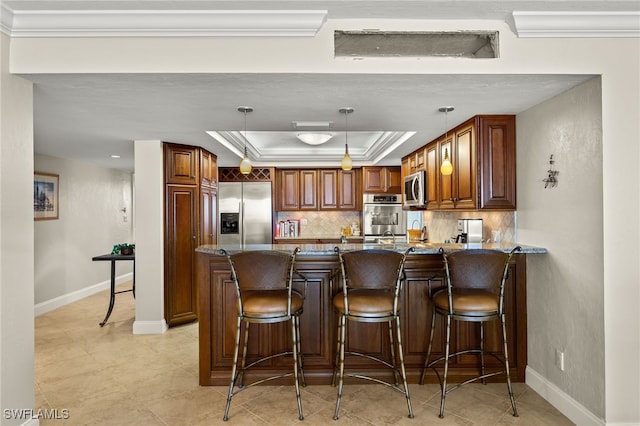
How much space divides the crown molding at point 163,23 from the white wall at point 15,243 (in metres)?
0.19

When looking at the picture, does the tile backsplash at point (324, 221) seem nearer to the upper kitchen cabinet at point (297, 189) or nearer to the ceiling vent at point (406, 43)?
the upper kitchen cabinet at point (297, 189)

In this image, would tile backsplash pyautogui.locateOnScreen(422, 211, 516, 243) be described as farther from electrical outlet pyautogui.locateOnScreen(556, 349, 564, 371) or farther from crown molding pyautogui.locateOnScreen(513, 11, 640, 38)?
crown molding pyautogui.locateOnScreen(513, 11, 640, 38)

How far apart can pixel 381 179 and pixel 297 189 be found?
1485 mm

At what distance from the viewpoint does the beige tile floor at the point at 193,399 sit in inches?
90.8

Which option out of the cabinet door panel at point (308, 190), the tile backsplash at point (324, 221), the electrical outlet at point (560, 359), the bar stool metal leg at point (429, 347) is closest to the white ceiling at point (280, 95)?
the bar stool metal leg at point (429, 347)

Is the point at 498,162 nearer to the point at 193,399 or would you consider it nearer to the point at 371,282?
the point at 371,282

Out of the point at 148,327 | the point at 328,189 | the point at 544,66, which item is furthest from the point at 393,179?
the point at 148,327

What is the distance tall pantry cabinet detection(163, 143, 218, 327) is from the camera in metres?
4.16

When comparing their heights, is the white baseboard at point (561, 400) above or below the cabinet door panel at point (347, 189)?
below

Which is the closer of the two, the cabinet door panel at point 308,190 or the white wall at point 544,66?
the white wall at point 544,66

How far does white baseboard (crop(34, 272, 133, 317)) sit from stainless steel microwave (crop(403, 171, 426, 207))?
5249 millimetres

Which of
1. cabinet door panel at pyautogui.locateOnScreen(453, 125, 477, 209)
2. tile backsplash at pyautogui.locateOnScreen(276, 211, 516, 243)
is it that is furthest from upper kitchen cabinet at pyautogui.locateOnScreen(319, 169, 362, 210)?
cabinet door panel at pyautogui.locateOnScreen(453, 125, 477, 209)

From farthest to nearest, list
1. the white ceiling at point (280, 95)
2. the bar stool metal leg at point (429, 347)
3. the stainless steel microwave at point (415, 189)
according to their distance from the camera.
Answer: the stainless steel microwave at point (415, 189), the bar stool metal leg at point (429, 347), the white ceiling at point (280, 95)

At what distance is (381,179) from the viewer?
611cm
